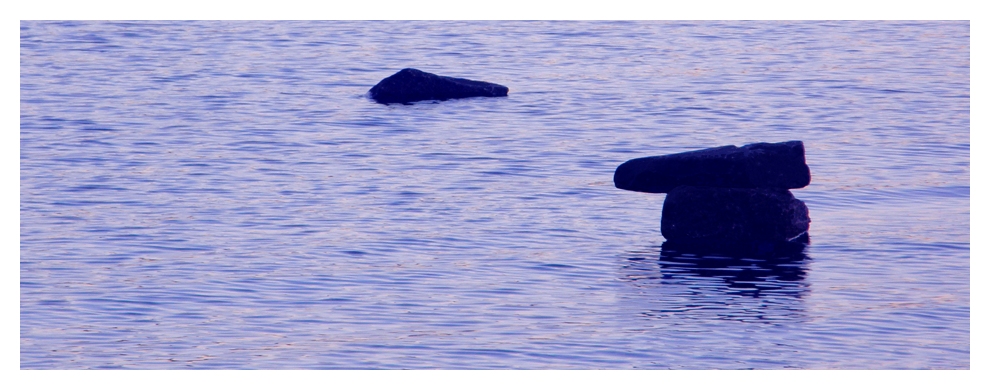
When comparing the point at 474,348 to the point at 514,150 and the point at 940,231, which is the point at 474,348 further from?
the point at 514,150

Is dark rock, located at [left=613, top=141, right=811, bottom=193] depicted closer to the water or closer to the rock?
the water

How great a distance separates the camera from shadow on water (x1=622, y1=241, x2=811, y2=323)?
59.4ft

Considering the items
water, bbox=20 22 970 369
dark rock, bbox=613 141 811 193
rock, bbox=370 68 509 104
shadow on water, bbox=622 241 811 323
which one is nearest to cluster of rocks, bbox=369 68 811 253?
dark rock, bbox=613 141 811 193

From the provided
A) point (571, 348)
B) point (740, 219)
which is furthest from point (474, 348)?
point (740, 219)

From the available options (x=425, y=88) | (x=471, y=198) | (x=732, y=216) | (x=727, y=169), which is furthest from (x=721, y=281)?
(x=425, y=88)

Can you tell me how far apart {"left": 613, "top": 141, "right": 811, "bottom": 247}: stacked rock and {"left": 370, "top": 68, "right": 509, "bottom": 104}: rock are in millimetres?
16281

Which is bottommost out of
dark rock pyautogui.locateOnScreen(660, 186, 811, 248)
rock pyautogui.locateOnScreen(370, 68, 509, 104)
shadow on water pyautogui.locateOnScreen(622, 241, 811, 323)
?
shadow on water pyautogui.locateOnScreen(622, 241, 811, 323)

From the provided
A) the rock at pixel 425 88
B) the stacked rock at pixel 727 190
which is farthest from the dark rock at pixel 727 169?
the rock at pixel 425 88

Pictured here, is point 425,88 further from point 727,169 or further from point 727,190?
point 727,169

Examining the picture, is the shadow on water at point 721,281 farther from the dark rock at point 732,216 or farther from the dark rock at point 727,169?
the dark rock at point 727,169

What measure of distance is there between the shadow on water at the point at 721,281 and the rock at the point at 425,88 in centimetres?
1649

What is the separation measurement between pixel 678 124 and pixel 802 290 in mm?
15758

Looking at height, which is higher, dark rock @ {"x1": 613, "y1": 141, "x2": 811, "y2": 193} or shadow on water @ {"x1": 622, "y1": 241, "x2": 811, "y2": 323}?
dark rock @ {"x1": 613, "y1": 141, "x2": 811, "y2": 193}

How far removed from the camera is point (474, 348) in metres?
16.5
